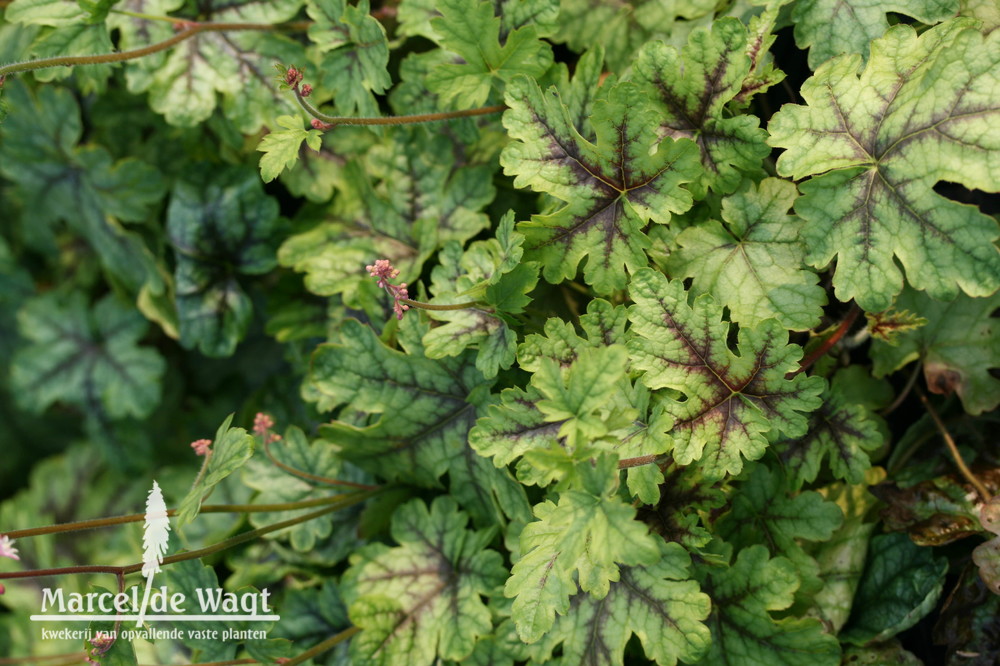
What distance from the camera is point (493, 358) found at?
1.52 meters

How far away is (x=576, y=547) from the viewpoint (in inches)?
48.2

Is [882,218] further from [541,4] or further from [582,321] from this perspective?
[541,4]

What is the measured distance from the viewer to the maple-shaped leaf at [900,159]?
4.31 feet

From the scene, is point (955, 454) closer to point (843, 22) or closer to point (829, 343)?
point (829, 343)

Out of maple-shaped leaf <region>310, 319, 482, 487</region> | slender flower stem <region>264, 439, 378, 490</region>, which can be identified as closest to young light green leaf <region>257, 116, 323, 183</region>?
maple-shaped leaf <region>310, 319, 482, 487</region>

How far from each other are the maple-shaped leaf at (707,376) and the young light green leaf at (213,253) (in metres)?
1.20

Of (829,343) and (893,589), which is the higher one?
(829,343)

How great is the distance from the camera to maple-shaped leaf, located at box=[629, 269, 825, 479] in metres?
1.38

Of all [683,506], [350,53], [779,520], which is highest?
[350,53]

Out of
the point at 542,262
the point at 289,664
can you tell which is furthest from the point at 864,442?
the point at 289,664

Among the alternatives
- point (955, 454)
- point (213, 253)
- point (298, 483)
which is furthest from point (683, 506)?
point (213, 253)

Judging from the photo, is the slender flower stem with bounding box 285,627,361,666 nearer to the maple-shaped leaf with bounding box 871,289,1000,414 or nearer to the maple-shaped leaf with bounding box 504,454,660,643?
the maple-shaped leaf with bounding box 504,454,660,643

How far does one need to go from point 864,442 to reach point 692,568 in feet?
1.37

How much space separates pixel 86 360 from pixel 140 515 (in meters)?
1.41
